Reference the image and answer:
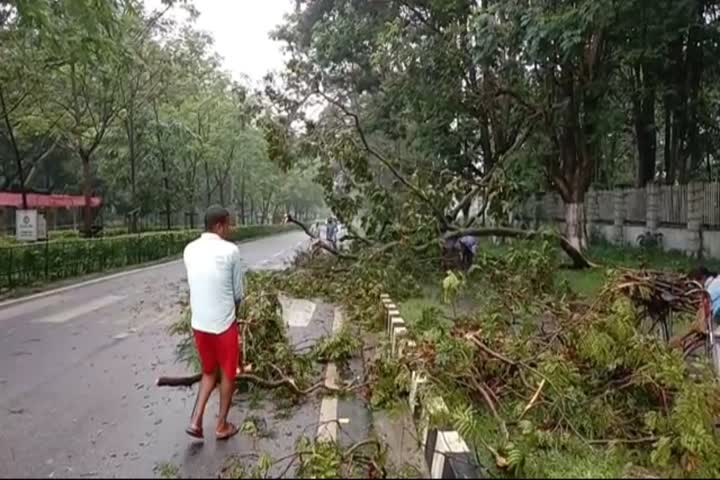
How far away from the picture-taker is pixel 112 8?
397 inches

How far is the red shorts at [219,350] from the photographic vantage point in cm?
529

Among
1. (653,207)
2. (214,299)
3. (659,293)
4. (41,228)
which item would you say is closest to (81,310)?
(41,228)

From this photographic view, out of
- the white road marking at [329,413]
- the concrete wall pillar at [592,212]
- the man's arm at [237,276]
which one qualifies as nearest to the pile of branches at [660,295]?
the white road marking at [329,413]

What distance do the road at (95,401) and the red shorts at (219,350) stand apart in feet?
1.98

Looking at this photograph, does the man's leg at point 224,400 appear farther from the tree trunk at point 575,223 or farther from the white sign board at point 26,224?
the tree trunk at point 575,223

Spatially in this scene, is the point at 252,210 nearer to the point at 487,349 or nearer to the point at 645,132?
the point at 645,132

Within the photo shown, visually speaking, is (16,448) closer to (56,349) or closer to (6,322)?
(56,349)

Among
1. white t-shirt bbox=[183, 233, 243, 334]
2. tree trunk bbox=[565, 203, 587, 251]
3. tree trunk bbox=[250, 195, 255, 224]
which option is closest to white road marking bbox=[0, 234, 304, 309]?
white t-shirt bbox=[183, 233, 243, 334]

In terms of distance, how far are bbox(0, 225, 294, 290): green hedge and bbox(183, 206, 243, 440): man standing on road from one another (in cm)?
625

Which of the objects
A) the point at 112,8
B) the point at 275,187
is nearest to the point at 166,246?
the point at 112,8

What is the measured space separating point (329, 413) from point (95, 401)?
2.38 metres

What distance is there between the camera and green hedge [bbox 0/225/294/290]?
16172 mm

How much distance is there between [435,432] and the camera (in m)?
4.77

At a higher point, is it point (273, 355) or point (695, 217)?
point (695, 217)
